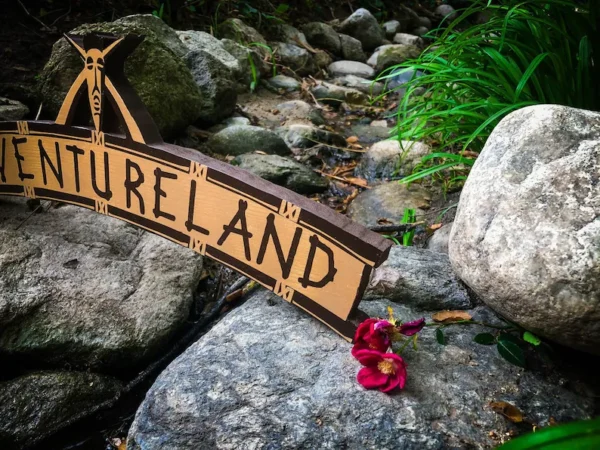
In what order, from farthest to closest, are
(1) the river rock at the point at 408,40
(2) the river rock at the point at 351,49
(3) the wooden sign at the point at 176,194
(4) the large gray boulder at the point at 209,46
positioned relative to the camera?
(1) the river rock at the point at 408,40 → (2) the river rock at the point at 351,49 → (4) the large gray boulder at the point at 209,46 → (3) the wooden sign at the point at 176,194

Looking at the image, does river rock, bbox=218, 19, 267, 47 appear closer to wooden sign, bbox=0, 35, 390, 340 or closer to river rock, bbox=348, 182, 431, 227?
river rock, bbox=348, 182, 431, 227

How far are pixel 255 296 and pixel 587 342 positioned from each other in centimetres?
117

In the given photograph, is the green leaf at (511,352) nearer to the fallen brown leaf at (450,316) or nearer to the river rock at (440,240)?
the fallen brown leaf at (450,316)

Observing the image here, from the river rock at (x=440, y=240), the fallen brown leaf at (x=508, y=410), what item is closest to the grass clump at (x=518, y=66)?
the river rock at (x=440, y=240)

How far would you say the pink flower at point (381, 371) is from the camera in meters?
1.44

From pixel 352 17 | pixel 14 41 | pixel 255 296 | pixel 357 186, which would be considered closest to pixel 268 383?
pixel 255 296

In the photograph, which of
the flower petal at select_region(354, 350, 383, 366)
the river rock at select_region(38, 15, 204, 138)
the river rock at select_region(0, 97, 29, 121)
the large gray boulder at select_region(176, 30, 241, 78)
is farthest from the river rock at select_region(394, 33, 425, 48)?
the flower petal at select_region(354, 350, 383, 366)

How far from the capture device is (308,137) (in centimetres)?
375

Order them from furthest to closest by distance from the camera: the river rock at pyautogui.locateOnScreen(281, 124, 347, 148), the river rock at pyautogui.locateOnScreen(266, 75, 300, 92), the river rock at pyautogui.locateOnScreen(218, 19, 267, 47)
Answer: the river rock at pyautogui.locateOnScreen(218, 19, 267, 47), the river rock at pyautogui.locateOnScreen(266, 75, 300, 92), the river rock at pyautogui.locateOnScreen(281, 124, 347, 148)

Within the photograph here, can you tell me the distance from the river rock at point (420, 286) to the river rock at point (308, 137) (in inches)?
73.2

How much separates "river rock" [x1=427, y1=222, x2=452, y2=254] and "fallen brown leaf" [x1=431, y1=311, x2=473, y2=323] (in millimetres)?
580

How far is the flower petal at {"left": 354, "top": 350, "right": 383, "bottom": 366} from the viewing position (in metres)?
1.46

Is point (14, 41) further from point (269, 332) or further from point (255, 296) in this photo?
point (269, 332)

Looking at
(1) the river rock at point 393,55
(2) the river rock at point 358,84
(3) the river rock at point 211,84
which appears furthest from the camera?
(1) the river rock at point 393,55
